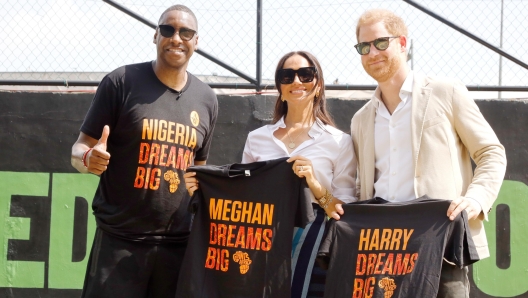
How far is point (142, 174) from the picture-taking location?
3.82m

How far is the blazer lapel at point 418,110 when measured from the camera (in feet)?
11.5

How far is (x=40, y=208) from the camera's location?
5980mm

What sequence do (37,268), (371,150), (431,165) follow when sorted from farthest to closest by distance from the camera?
(37,268) < (371,150) < (431,165)

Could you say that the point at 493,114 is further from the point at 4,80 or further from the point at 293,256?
the point at 4,80

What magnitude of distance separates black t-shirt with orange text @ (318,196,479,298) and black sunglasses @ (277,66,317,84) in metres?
0.89

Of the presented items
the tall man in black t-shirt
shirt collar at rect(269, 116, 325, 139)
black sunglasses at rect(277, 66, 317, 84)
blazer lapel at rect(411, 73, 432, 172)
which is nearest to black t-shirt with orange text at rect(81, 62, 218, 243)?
the tall man in black t-shirt

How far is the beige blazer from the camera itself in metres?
3.43

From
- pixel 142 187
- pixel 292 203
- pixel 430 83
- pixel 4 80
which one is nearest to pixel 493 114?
pixel 430 83

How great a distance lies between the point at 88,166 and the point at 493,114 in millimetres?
4094

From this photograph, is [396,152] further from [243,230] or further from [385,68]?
[243,230]

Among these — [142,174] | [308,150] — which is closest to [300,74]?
[308,150]

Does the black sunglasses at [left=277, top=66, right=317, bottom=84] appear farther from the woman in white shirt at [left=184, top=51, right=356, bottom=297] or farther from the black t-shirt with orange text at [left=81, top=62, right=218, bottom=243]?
the black t-shirt with orange text at [left=81, top=62, right=218, bottom=243]

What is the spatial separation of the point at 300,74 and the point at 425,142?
0.95 metres

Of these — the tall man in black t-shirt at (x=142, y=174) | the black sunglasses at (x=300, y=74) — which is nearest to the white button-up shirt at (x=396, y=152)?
the black sunglasses at (x=300, y=74)
